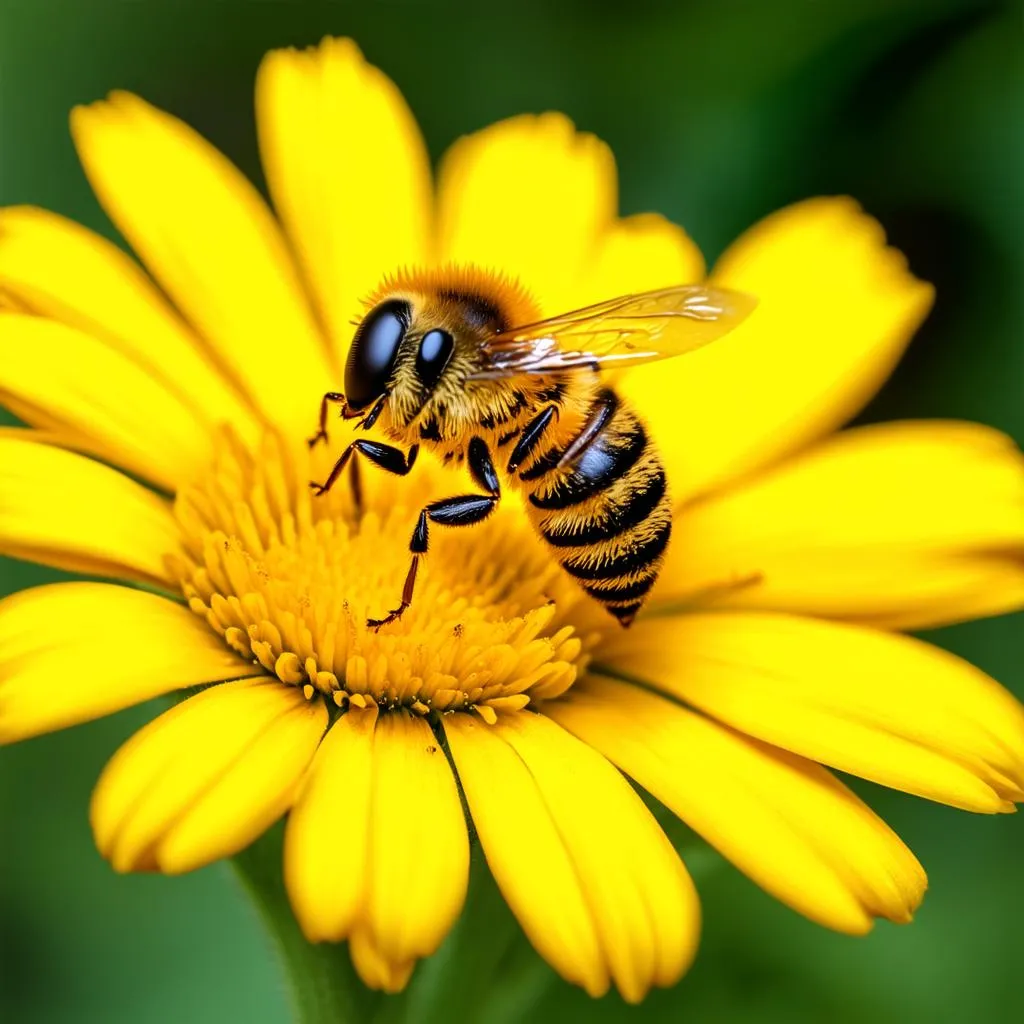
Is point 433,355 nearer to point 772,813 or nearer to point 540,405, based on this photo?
point 540,405

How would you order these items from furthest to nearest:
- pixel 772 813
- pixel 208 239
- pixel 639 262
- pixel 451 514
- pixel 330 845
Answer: pixel 639 262 → pixel 208 239 → pixel 451 514 → pixel 772 813 → pixel 330 845

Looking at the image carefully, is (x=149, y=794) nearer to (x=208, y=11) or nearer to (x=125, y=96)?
(x=125, y=96)

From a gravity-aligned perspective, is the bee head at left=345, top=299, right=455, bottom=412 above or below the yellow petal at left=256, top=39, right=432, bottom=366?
below

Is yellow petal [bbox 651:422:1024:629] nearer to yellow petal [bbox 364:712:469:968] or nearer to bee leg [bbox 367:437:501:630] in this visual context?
bee leg [bbox 367:437:501:630]

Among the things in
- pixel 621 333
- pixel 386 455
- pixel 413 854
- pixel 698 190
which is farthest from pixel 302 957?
pixel 698 190

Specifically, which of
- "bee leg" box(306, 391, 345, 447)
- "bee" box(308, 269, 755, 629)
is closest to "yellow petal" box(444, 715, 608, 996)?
"bee" box(308, 269, 755, 629)

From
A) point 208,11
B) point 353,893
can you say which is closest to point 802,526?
point 353,893

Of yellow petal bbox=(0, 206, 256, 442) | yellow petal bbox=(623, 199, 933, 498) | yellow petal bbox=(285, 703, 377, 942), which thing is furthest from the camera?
yellow petal bbox=(623, 199, 933, 498)
